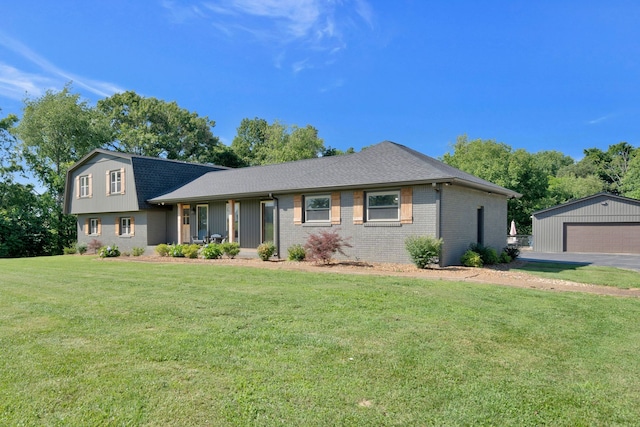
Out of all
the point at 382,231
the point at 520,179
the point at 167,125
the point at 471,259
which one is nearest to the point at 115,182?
the point at 382,231

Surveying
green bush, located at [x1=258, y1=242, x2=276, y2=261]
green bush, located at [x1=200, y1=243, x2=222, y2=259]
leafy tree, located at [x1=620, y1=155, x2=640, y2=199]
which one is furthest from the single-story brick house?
leafy tree, located at [x1=620, y1=155, x2=640, y2=199]

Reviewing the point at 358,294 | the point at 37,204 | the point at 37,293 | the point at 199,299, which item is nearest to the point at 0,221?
the point at 37,204

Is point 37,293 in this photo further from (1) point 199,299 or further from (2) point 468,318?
(2) point 468,318

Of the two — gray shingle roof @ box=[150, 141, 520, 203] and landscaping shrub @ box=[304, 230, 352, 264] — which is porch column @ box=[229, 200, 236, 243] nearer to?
gray shingle roof @ box=[150, 141, 520, 203]

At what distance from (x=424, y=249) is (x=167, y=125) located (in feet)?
119

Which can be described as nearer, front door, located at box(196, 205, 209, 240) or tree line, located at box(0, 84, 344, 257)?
front door, located at box(196, 205, 209, 240)

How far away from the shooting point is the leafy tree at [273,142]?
4131 cm

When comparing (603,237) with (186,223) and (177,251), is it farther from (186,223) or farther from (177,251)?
(186,223)

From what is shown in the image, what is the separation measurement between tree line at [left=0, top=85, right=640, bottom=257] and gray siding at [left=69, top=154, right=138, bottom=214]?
5.60 metres

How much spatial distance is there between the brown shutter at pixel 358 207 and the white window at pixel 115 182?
15.1 m

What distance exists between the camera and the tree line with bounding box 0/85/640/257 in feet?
95.8

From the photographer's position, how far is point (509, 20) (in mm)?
13984

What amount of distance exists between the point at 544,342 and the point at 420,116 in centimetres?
2778

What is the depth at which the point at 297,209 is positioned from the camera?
50.6 ft
